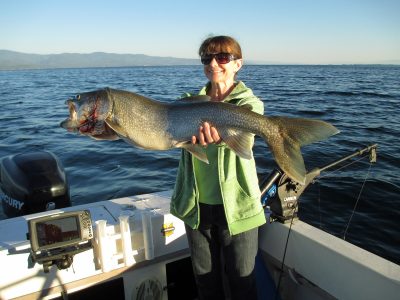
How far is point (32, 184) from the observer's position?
5.27 meters

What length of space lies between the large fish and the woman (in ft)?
0.39

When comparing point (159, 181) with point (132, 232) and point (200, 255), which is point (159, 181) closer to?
point (132, 232)

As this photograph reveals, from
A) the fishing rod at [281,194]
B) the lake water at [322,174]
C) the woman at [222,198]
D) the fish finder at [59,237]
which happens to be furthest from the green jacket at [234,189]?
the lake water at [322,174]

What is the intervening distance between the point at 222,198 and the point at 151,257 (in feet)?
4.45

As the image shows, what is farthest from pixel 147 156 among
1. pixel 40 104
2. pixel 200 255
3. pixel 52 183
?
pixel 40 104

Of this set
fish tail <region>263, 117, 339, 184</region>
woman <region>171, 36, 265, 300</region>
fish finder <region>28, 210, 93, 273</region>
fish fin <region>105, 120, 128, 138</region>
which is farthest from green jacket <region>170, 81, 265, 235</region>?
fish finder <region>28, 210, 93, 273</region>

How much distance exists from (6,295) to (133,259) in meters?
1.22

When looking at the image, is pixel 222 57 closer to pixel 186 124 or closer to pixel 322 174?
pixel 186 124

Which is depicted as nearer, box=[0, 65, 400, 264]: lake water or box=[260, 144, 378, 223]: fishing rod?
box=[260, 144, 378, 223]: fishing rod

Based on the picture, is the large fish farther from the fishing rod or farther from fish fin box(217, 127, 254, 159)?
the fishing rod

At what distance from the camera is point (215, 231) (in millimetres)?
3324

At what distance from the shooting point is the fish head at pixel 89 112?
346cm

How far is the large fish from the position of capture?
3.08m

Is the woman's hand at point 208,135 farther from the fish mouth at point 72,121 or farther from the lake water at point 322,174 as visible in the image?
the lake water at point 322,174
